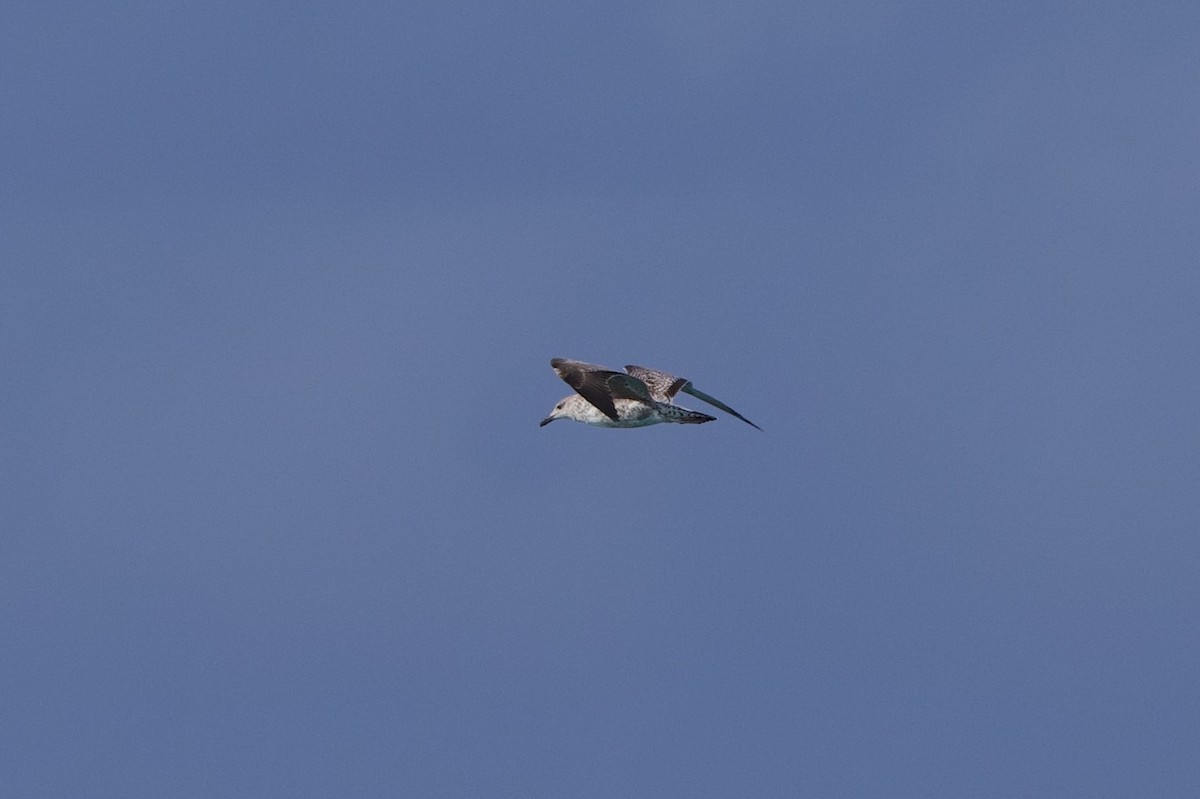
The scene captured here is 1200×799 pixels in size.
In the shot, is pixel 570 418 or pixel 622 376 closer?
pixel 622 376

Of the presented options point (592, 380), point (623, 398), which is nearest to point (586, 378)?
point (592, 380)

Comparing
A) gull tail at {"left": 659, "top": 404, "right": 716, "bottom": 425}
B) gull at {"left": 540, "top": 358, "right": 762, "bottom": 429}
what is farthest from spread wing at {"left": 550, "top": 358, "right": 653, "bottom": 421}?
gull tail at {"left": 659, "top": 404, "right": 716, "bottom": 425}

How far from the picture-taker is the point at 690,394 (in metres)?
79.9

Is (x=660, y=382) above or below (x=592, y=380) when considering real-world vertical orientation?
above

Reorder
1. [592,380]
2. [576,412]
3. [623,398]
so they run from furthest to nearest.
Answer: [576,412]
[623,398]
[592,380]

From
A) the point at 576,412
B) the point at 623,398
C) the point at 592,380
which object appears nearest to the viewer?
the point at 592,380

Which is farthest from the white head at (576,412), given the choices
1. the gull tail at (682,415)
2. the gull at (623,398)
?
the gull tail at (682,415)

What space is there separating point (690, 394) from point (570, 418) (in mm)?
4420

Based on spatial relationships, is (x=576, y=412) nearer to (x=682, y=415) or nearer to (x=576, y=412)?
(x=576, y=412)

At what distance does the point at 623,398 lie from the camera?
78.2 metres

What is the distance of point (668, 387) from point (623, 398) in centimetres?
170

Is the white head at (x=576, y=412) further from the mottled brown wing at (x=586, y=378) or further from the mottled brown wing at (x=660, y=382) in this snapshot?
the mottled brown wing at (x=586, y=378)

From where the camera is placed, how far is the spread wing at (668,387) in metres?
79.1

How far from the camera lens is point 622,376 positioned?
75.2 m
